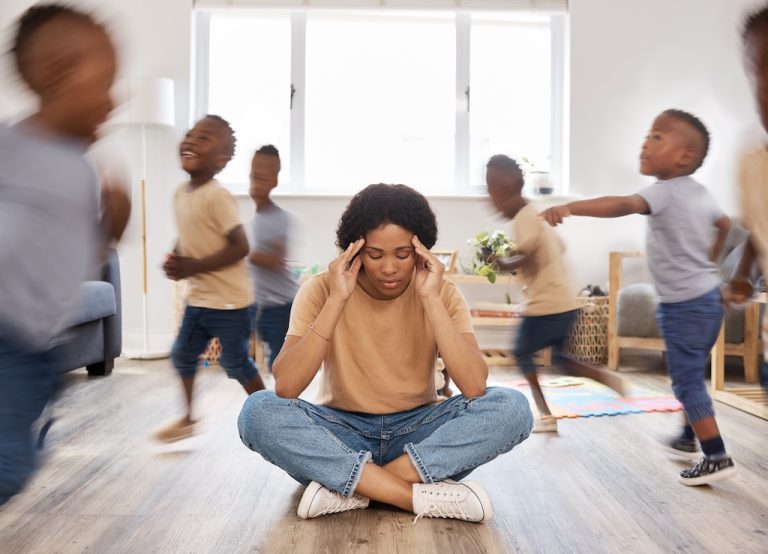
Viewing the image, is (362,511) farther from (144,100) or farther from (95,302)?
(144,100)

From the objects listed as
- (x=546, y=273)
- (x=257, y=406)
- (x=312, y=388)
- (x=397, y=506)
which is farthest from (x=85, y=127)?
(x=312, y=388)

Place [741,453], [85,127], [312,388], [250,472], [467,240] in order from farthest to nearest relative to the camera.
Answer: [467,240] → [312,388] → [741,453] → [250,472] → [85,127]

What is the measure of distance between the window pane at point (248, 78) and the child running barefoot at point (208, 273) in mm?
2457

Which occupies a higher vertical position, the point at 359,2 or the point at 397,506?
the point at 359,2

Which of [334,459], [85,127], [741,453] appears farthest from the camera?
[741,453]

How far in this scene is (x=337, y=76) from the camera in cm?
481

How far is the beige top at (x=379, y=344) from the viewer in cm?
183

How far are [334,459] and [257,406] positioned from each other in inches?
9.0

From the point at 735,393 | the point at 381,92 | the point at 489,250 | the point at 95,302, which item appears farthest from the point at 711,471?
the point at 381,92

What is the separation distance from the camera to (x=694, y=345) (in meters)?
2.04

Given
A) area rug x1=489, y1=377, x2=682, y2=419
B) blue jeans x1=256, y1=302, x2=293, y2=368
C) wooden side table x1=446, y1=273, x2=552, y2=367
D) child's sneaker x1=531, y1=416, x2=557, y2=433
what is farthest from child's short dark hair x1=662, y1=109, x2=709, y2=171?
wooden side table x1=446, y1=273, x2=552, y2=367

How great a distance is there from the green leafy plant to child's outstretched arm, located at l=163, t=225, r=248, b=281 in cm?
210

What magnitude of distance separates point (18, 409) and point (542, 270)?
1821 mm

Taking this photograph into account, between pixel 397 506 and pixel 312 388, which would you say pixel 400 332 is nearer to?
pixel 397 506
